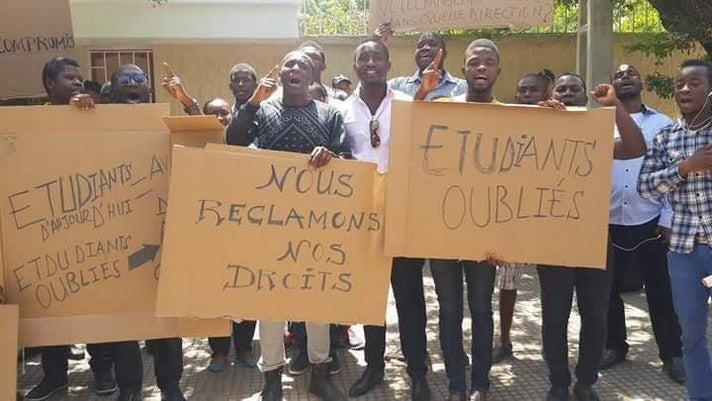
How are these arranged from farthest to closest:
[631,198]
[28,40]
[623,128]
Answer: [28,40] < [631,198] < [623,128]

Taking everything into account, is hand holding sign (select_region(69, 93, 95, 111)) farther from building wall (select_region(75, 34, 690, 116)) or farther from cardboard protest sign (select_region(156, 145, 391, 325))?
building wall (select_region(75, 34, 690, 116))

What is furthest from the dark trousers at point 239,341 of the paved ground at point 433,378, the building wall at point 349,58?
the building wall at point 349,58

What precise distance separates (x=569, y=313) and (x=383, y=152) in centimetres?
128

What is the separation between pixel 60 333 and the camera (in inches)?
130

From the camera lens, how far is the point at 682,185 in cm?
333

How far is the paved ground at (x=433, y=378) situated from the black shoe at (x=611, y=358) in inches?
1.4

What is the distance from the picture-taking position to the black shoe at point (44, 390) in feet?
13.0

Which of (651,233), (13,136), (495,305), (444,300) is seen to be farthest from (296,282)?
(495,305)

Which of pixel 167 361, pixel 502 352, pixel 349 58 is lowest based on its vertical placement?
pixel 502 352

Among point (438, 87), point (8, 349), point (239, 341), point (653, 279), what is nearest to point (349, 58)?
point (438, 87)

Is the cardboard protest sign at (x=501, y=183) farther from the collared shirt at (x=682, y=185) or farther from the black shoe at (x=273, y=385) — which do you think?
the black shoe at (x=273, y=385)

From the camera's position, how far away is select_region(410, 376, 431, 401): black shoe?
12.3 ft

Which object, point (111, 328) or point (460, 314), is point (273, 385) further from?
point (460, 314)

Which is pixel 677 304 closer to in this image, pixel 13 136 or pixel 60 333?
pixel 60 333
